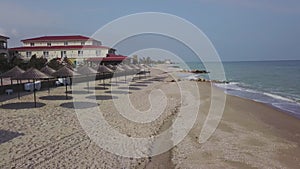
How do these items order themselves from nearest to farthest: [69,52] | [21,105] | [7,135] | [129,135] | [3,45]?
[7,135] < [129,135] < [21,105] < [3,45] < [69,52]

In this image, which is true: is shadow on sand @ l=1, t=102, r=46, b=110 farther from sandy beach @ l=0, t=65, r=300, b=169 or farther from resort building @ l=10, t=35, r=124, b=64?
resort building @ l=10, t=35, r=124, b=64

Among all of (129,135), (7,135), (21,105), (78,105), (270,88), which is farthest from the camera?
(270,88)

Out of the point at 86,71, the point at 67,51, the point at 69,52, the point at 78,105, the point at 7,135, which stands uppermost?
the point at 67,51

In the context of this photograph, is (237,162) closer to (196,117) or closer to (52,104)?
(196,117)

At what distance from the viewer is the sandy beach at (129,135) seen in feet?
19.0

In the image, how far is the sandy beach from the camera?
5789mm

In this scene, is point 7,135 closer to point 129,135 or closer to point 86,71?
point 129,135

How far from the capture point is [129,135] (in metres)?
7.82

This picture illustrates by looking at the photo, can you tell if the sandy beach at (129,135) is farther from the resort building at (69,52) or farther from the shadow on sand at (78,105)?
the resort building at (69,52)

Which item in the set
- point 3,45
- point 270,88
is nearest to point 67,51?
point 3,45

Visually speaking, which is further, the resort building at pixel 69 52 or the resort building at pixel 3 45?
the resort building at pixel 69 52

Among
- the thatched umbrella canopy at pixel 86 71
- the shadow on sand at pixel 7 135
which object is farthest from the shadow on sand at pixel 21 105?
the thatched umbrella canopy at pixel 86 71

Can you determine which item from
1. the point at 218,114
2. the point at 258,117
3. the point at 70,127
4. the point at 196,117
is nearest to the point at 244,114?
the point at 258,117

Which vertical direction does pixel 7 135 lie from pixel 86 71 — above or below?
below
